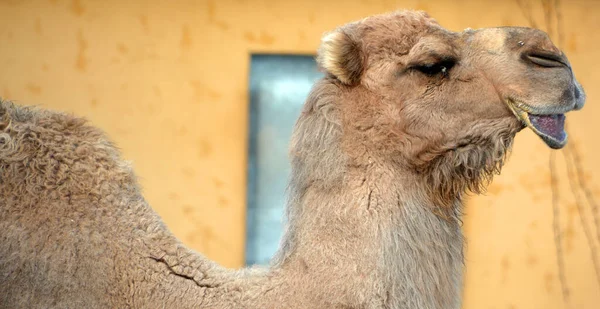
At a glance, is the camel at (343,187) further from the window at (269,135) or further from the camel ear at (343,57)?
the window at (269,135)

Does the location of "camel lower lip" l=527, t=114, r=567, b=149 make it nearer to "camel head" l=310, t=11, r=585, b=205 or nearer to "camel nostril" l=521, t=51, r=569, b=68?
"camel head" l=310, t=11, r=585, b=205

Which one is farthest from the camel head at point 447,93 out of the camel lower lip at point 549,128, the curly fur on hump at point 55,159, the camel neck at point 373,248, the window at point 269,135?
the window at point 269,135

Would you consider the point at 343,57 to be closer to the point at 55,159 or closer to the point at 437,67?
the point at 437,67

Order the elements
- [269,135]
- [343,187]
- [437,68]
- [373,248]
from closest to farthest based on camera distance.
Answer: [373,248]
[343,187]
[437,68]
[269,135]

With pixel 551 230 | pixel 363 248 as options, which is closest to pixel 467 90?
pixel 363 248

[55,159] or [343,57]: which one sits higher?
[343,57]

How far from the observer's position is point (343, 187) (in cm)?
335

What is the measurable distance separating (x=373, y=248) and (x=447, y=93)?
26.2 inches

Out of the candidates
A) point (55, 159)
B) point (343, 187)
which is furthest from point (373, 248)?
point (55, 159)

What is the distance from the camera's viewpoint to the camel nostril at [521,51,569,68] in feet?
10.8

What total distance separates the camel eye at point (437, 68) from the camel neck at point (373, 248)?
435 mm

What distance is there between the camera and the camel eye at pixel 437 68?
3465mm

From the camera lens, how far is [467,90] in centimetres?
341

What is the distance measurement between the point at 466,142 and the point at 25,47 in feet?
15.6
